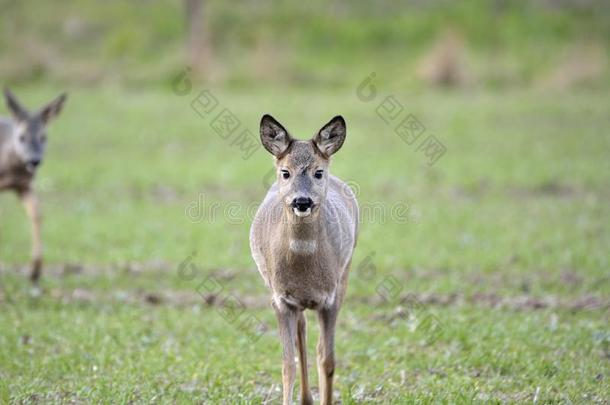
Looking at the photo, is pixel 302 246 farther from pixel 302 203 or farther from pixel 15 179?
pixel 15 179

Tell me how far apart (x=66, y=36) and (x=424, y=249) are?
93.1 ft

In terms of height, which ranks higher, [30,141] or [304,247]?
[30,141]

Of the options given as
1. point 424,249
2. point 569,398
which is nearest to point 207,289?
point 424,249

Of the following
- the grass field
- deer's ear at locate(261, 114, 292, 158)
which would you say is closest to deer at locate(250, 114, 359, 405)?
deer's ear at locate(261, 114, 292, 158)

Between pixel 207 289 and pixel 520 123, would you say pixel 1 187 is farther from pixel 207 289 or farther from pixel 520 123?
pixel 520 123

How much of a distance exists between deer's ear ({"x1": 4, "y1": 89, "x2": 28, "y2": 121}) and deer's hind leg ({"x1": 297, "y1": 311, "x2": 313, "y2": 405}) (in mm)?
7809

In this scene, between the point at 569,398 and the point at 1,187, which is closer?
the point at 569,398

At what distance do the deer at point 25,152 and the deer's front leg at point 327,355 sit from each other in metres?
6.62

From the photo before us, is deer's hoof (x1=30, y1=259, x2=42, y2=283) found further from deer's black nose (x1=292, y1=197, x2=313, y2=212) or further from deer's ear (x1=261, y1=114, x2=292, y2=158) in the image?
deer's black nose (x1=292, y1=197, x2=313, y2=212)

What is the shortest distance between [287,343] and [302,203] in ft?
3.75

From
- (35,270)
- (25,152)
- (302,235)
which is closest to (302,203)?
(302,235)

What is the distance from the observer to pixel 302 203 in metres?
6.54

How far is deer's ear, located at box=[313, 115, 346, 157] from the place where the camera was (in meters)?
7.01

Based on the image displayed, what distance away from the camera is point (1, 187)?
13.0 metres
